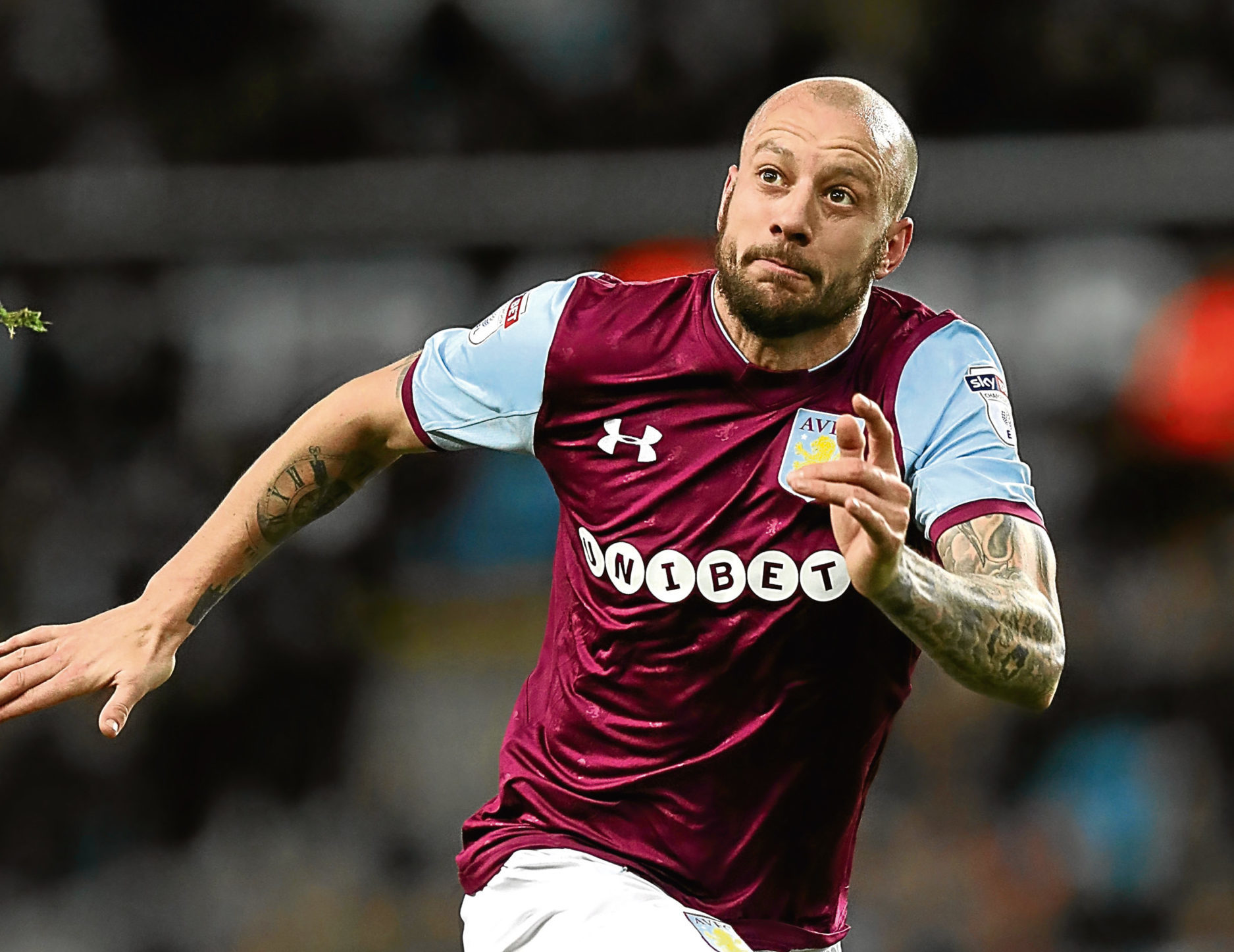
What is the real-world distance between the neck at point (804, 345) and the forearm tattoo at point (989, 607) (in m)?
0.45

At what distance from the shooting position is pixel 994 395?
8.98 feet

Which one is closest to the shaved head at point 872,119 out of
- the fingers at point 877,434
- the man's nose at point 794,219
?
the man's nose at point 794,219

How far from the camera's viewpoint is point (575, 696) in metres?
3.03

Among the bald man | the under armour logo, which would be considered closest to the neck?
the bald man

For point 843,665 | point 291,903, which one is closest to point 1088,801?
point 291,903

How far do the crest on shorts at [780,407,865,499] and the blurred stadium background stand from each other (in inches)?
115

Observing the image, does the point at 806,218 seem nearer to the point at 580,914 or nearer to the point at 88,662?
the point at 580,914

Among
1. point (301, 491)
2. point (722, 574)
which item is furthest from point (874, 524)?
point (301, 491)

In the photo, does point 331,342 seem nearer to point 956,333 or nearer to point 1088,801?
point 1088,801

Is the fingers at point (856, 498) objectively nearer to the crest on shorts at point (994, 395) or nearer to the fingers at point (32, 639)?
the crest on shorts at point (994, 395)

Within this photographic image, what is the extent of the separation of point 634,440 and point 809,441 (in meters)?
0.32

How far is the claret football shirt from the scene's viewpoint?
9.18ft

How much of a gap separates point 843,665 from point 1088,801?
3113mm

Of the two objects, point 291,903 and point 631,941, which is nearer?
point 631,941
